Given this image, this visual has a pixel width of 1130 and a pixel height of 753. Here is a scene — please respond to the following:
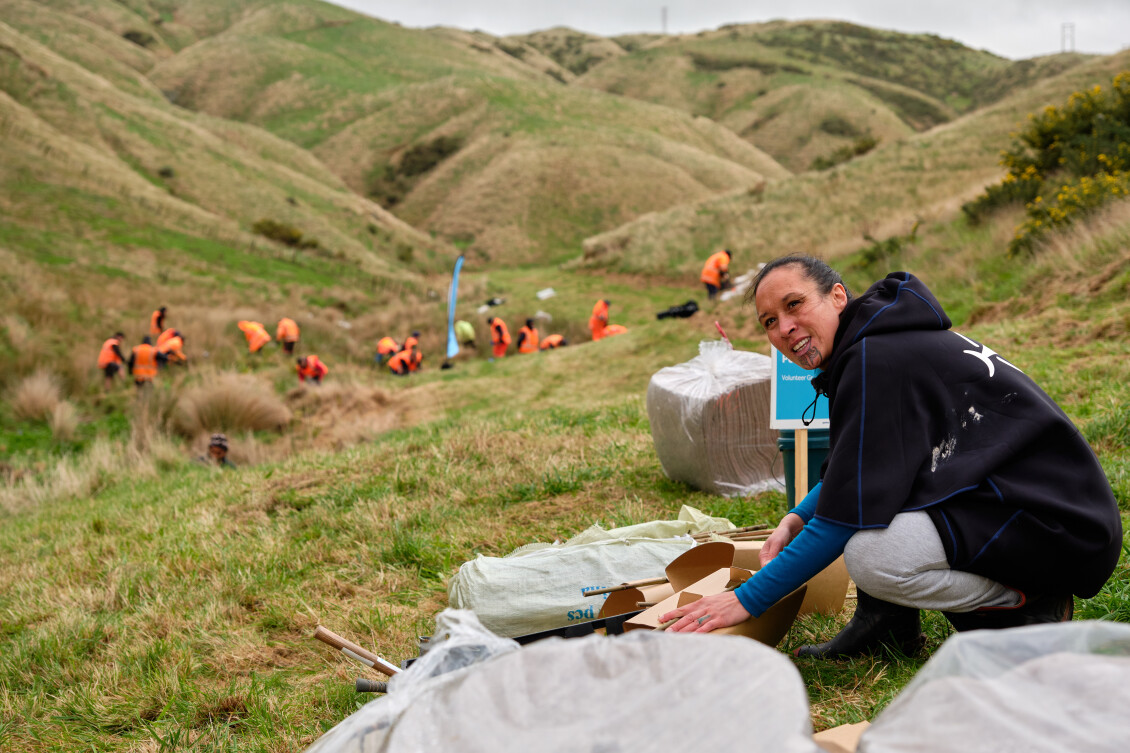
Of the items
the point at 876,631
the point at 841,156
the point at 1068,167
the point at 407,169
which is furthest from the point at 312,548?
the point at 407,169

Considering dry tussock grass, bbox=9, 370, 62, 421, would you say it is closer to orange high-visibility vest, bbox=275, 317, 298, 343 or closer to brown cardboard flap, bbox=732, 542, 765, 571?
orange high-visibility vest, bbox=275, 317, 298, 343

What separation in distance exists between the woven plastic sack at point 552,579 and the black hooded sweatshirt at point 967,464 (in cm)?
130

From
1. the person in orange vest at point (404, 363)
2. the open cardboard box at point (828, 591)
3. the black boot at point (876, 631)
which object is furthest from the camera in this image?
the person in orange vest at point (404, 363)

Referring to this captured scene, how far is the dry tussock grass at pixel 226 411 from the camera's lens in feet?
41.8

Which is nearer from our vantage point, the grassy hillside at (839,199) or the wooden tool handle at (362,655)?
the wooden tool handle at (362,655)

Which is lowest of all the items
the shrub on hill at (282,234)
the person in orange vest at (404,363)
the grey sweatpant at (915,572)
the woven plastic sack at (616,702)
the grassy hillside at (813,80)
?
the person in orange vest at (404,363)

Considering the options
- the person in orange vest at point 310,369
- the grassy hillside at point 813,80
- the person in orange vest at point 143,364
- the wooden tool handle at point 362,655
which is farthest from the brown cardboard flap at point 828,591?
the grassy hillside at point 813,80

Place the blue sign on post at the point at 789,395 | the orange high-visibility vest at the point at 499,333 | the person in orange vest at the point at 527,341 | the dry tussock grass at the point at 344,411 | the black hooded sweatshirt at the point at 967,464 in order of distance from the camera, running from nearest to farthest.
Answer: the black hooded sweatshirt at the point at 967,464, the blue sign on post at the point at 789,395, the dry tussock grass at the point at 344,411, the orange high-visibility vest at the point at 499,333, the person in orange vest at the point at 527,341

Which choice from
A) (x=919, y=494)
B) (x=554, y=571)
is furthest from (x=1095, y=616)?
(x=554, y=571)

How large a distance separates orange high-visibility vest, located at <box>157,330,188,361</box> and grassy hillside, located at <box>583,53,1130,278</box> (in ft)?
49.9

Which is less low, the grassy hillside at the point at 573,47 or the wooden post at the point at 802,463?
the grassy hillside at the point at 573,47

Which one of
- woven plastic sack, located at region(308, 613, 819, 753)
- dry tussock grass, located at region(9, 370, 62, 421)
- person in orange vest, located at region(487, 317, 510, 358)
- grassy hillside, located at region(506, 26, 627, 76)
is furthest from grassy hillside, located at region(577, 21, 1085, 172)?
woven plastic sack, located at region(308, 613, 819, 753)

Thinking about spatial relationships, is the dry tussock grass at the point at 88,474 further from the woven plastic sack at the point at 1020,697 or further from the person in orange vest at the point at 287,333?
the woven plastic sack at the point at 1020,697

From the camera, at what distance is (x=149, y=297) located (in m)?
21.5
